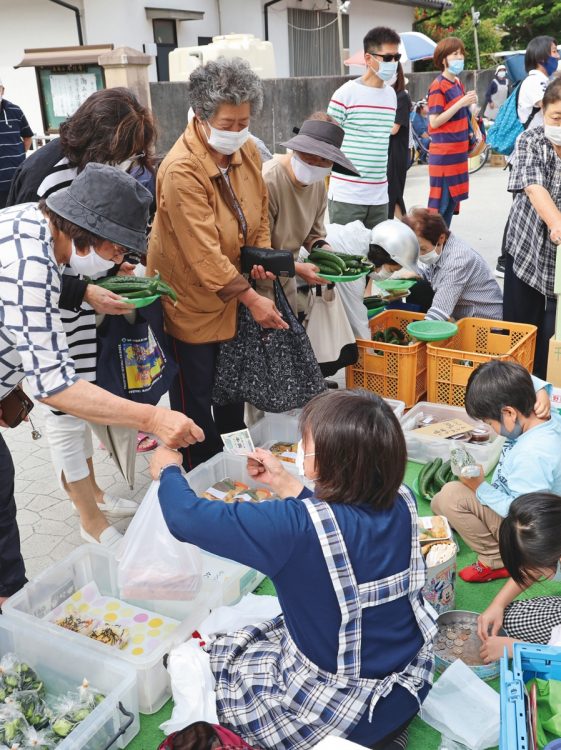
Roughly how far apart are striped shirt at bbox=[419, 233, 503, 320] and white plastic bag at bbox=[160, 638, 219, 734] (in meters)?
2.81

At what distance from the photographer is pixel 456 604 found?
2871mm

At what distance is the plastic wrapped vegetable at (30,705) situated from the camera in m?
2.18

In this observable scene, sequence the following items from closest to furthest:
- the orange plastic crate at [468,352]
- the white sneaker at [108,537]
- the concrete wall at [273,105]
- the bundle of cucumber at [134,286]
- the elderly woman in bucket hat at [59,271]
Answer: the elderly woman in bucket hat at [59,271] → the bundle of cucumber at [134,286] → the white sneaker at [108,537] → the orange plastic crate at [468,352] → the concrete wall at [273,105]

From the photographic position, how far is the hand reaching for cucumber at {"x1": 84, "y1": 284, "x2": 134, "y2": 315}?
272cm

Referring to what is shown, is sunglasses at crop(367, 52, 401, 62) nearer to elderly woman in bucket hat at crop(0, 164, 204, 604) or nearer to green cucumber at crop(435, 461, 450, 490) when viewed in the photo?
green cucumber at crop(435, 461, 450, 490)

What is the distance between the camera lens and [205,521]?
69.5 inches

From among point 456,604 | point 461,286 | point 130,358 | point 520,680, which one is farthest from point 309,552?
point 461,286

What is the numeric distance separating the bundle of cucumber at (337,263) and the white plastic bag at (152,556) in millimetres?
1880

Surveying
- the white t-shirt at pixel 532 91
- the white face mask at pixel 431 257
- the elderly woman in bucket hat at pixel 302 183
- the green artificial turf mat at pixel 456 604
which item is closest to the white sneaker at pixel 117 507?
the green artificial turf mat at pixel 456 604

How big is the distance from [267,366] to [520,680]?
207 cm

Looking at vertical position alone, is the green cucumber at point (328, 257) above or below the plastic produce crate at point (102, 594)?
above

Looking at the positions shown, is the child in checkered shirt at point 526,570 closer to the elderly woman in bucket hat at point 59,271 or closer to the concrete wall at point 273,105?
the elderly woman in bucket hat at point 59,271

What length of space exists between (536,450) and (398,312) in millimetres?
2109

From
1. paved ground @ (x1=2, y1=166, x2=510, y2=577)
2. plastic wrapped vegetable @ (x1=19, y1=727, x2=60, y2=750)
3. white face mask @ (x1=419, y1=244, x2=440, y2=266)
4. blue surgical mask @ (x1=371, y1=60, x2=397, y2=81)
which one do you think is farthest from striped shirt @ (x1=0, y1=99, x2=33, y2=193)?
plastic wrapped vegetable @ (x1=19, y1=727, x2=60, y2=750)
